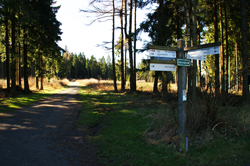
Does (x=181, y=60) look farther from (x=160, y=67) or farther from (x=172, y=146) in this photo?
(x=172, y=146)

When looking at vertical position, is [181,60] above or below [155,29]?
below

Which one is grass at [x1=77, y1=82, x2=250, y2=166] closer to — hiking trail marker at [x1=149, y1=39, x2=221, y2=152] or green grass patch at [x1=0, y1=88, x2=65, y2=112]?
hiking trail marker at [x1=149, y1=39, x2=221, y2=152]

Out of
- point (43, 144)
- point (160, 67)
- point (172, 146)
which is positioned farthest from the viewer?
point (43, 144)

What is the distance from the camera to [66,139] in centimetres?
571

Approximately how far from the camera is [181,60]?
4.30m

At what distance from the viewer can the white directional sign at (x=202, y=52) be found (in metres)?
4.17

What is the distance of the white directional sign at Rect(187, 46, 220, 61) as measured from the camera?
13.7 ft

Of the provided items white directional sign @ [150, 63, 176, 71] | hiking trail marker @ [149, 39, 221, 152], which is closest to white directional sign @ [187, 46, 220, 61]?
hiking trail marker @ [149, 39, 221, 152]

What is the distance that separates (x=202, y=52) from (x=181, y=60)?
23.0 inches

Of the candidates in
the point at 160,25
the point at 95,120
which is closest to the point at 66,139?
the point at 95,120

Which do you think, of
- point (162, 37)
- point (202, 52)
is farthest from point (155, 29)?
point (202, 52)

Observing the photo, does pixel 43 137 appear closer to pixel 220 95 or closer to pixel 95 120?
pixel 95 120

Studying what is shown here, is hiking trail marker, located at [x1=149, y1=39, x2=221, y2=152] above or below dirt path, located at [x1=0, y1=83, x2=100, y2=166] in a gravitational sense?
above

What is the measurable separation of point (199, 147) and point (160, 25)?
34.8 feet
